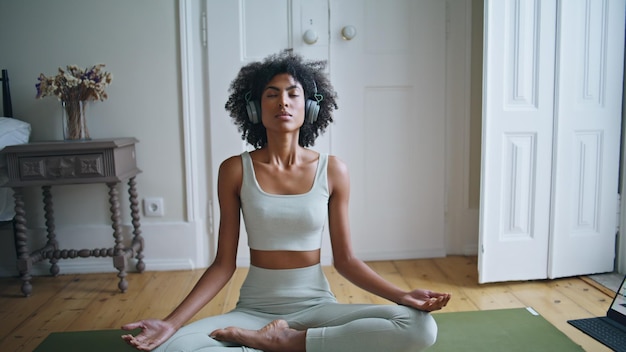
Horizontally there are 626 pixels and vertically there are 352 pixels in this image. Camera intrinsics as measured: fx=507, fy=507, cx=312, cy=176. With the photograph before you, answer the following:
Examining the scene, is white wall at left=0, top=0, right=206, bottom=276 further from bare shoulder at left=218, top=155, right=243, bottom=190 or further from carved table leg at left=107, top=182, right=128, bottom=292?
bare shoulder at left=218, top=155, right=243, bottom=190

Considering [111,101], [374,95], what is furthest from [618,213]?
[111,101]

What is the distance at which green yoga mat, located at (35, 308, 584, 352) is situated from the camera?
179 centimetres

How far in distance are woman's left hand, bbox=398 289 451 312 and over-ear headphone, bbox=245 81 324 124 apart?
60 centimetres

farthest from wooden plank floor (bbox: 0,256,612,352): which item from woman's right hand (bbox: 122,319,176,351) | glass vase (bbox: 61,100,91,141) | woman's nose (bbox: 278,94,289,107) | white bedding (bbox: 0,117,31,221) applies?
woman's nose (bbox: 278,94,289,107)

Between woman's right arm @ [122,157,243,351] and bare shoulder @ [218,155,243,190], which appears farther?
bare shoulder @ [218,155,243,190]

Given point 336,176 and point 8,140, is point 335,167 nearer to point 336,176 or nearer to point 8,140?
point 336,176

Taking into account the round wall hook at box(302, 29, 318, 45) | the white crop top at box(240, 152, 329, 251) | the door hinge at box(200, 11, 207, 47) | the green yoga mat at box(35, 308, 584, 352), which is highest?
the door hinge at box(200, 11, 207, 47)

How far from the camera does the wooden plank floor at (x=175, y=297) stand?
2.08m

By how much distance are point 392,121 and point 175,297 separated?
4.80ft

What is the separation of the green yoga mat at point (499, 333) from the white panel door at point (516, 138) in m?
0.40

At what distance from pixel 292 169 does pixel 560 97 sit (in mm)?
1547

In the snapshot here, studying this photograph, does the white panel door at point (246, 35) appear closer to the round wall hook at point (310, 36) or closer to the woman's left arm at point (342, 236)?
the round wall hook at point (310, 36)

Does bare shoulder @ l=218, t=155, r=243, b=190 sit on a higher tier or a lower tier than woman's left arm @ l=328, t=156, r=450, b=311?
higher

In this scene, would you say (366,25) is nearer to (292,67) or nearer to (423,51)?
(423,51)
